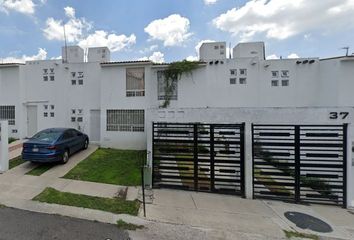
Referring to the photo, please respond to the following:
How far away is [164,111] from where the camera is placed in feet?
27.0

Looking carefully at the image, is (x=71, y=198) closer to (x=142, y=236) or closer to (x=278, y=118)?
(x=142, y=236)

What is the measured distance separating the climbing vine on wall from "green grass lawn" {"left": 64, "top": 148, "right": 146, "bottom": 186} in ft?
12.4

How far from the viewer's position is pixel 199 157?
8.02 meters

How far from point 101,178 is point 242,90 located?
31.9ft

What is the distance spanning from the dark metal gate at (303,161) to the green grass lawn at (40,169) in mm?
8049

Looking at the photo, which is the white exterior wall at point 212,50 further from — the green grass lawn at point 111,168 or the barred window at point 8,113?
the barred window at point 8,113

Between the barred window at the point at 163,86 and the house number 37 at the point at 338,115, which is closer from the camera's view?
the house number 37 at the point at 338,115

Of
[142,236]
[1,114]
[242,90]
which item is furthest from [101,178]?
[1,114]

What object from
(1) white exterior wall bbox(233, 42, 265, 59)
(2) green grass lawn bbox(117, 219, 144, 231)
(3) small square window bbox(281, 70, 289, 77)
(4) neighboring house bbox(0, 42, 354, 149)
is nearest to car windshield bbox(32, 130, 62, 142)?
(4) neighboring house bbox(0, 42, 354, 149)

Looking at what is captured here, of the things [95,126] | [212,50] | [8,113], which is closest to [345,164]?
[95,126]

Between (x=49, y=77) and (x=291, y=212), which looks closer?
(x=291, y=212)

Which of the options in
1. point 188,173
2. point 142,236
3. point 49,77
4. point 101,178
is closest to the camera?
point 142,236

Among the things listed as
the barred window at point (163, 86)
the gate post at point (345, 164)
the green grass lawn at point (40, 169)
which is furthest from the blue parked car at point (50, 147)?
the gate post at point (345, 164)

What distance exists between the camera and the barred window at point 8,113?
1552 centimetres
